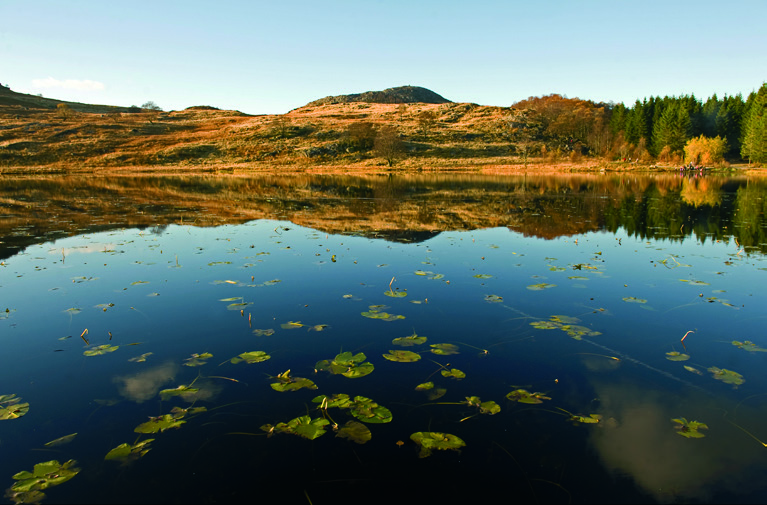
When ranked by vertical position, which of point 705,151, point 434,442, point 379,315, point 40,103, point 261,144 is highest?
point 40,103

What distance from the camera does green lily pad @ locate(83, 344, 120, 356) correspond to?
8.03 meters

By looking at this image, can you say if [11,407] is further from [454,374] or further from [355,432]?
[454,374]

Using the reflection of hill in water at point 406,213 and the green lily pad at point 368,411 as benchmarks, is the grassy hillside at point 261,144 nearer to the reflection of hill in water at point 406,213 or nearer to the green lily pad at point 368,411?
the reflection of hill in water at point 406,213

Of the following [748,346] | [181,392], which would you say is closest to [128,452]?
[181,392]

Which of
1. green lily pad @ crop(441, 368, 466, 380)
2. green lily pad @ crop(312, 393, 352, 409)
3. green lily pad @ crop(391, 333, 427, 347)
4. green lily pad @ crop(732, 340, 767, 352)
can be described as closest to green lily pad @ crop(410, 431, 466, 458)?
green lily pad @ crop(312, 393, 352, 409)

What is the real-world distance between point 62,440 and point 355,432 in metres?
4.01

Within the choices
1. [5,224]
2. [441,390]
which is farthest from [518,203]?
[5,224]

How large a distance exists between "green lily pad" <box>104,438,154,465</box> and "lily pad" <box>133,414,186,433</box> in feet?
0.86

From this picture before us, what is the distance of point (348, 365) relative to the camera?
7.28 m

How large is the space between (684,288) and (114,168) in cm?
10768

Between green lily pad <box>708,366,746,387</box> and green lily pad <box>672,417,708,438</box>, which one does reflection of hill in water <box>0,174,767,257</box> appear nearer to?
green lily pad <box>708,366,746,387</box>

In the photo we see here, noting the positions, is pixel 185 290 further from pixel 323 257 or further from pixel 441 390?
pixel 441 390

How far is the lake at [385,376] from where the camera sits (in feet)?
15.9

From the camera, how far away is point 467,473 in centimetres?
489
